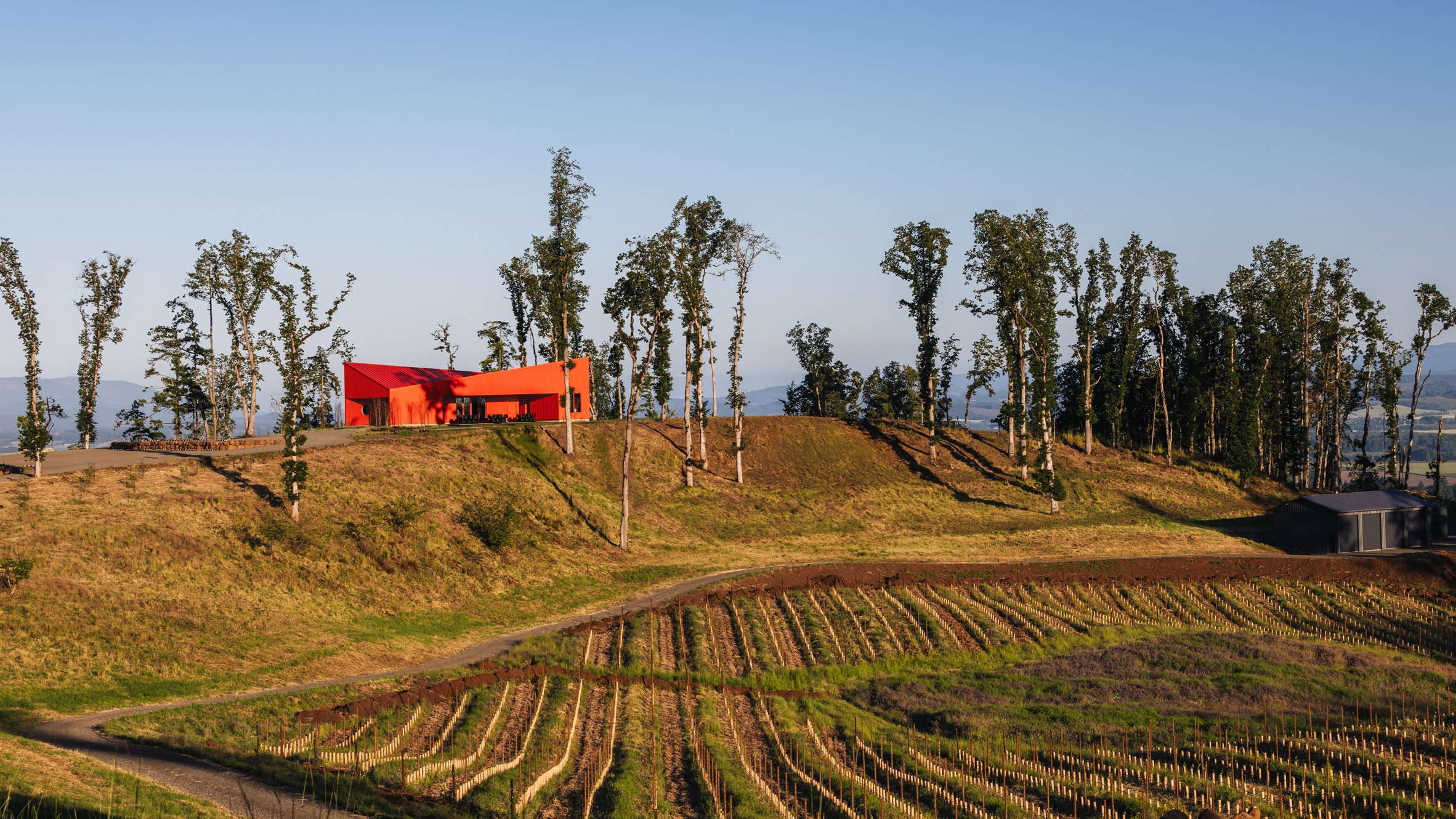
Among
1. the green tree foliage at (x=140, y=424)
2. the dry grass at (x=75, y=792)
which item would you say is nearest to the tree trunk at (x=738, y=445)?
the green tree foliage at (x=140, y=424)

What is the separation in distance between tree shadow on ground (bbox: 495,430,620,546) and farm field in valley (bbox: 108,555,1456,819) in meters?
11.9

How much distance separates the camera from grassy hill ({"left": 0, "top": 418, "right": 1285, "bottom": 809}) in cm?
2900

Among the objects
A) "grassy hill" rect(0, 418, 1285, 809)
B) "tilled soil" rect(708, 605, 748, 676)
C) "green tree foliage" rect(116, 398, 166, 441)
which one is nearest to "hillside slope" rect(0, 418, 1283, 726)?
"grassy hill" rect(0, 418, 1285, 809)

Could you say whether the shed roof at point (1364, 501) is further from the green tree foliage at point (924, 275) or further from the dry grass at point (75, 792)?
the dry grass at point (75, 792)

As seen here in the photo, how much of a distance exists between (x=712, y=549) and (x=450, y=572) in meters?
16.4

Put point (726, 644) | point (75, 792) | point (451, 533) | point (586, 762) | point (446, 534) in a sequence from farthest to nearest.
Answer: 1. point (451, 533)
2. point (446, 534)
3. point (726, 644)
4. point (586, 762)
5. point (75, 792)

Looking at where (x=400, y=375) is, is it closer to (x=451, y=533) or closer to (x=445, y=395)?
(x=445, y=395)

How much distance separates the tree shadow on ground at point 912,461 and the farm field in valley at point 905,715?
21.9 meters

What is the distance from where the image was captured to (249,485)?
143ft

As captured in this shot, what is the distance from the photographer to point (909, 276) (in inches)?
Result: 2749

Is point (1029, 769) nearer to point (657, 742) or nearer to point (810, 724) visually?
point (810, 724)

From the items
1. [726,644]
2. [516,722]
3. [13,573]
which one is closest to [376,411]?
[13,573]

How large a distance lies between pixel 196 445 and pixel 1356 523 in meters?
66.7

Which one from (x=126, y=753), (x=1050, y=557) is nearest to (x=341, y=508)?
(x=126, y=753)
